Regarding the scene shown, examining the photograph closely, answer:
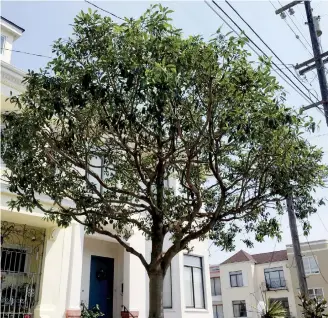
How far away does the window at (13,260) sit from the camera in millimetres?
10102

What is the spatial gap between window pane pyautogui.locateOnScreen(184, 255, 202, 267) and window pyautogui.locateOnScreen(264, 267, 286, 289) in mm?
26461

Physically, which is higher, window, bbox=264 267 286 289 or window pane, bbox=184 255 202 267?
window, bbox=264 267 286 289

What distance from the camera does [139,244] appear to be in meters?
12.4

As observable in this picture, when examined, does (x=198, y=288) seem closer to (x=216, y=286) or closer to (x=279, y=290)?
(x=279, y=290)

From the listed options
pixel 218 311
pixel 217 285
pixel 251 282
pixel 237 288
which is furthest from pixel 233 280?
pixel 218 311

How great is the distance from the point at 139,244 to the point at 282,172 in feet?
20.9

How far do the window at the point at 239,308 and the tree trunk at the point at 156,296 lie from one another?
33.7m

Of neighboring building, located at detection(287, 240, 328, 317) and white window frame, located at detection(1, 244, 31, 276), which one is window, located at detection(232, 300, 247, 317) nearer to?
neighboring building, located at detection(287, 240, 328, 317)

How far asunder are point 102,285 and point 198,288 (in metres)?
3.87

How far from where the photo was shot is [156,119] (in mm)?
6137

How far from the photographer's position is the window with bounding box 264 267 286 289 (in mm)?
37781

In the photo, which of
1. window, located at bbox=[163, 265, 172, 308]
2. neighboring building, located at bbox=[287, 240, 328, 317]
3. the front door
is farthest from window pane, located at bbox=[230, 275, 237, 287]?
the front door

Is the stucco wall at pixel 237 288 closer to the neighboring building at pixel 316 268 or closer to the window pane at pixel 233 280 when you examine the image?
the window pane at pixel 233 280

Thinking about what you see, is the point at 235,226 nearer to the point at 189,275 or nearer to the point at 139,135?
the point at 139,135
